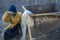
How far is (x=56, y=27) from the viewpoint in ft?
6.69

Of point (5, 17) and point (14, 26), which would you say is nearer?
point (5, 17)

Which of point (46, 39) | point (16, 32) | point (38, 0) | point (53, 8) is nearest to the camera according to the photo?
point (46, 39)

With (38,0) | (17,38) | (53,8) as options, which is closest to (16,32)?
(17,38)

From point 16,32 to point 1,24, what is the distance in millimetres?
2160

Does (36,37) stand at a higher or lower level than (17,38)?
higher

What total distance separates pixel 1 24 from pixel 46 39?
3.40m

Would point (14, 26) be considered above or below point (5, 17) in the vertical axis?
below

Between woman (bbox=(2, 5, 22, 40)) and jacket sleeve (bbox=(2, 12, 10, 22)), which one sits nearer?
jacket sleeve (bbox=(2, 12, 10, 22))

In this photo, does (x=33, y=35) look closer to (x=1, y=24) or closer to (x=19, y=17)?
(x=19, y=17)

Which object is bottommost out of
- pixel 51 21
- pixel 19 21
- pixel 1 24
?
pixel 1 24

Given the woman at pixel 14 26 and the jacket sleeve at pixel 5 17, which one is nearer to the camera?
the jacket sleeve at pixel 5 17

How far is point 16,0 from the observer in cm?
579

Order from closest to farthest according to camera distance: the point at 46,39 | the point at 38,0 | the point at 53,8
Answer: the point at 46,39, the point at 53,8, the point at 38,0

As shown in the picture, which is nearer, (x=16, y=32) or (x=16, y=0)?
(x=16, y=32)
